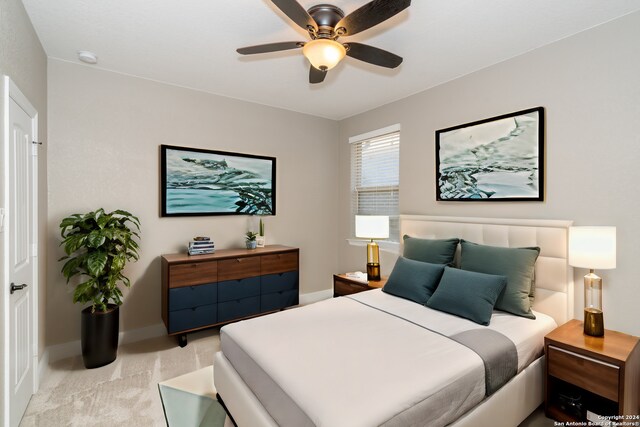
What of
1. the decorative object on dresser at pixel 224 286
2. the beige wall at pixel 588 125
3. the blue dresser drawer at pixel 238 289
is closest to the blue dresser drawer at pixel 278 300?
the decorative object on dresser at pixel 224 286

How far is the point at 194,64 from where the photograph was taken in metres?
2.97

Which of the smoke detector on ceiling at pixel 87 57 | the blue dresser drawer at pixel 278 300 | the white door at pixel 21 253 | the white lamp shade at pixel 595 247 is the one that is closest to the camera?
the white door at pixel 21 253

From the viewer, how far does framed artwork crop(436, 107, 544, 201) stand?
8.68 feet

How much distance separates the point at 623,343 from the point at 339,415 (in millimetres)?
1930

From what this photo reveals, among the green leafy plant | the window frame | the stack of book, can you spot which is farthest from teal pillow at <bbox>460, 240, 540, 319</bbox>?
the green leafy plant

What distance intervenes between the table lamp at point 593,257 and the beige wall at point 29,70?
352 cm

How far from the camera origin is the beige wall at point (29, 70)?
177 cm

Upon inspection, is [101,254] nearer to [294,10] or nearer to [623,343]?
[294,10]

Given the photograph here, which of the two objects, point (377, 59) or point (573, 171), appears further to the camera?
point (573, 171)

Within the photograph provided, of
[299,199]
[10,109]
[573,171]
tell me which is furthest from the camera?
[299,199]

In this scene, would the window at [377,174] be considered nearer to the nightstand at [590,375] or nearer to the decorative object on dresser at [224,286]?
the decorative object on dresser at [224,286]

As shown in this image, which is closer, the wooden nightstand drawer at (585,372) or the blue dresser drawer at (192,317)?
the wooden nightstand drawer at (585,372)

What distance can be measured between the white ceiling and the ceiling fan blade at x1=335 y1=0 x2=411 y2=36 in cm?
31

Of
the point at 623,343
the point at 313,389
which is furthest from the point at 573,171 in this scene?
the point at 313,389
